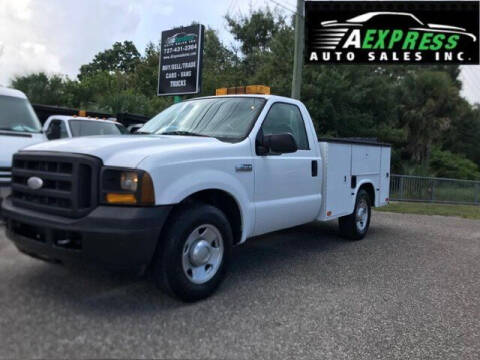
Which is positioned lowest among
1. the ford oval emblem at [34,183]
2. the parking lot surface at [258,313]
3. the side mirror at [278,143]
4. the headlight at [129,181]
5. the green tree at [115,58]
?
the parking lot surface at [258,313]

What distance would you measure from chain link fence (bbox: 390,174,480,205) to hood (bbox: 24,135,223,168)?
1492 cm

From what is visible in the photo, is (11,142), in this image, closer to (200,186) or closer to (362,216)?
(200,186)

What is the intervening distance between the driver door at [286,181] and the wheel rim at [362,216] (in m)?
1.39

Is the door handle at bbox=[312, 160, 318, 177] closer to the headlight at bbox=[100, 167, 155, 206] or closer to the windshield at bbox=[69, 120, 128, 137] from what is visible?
the headlight at bbox=[100, 167, 155, 206]

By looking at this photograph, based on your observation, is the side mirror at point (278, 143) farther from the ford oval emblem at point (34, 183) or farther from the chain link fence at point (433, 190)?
the chain link fence at point (433, 190)

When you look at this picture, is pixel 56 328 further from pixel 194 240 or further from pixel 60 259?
pixel 194 240

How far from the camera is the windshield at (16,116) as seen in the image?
5.97 m

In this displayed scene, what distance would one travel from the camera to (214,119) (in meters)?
4.72

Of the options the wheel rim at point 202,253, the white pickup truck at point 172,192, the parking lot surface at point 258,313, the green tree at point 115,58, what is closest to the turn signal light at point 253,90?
the white pickup truck at point 172,192

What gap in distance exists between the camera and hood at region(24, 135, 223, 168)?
130 inches

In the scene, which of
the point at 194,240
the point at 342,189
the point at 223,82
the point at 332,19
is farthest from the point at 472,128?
Answer: the point at 194,240

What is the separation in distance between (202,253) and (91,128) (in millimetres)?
6694

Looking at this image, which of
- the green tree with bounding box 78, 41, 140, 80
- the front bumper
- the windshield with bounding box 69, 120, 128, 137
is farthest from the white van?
the green tree with bounding box 78, 41, 140, 80

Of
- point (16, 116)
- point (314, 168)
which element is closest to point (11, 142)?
point (16, 116)
